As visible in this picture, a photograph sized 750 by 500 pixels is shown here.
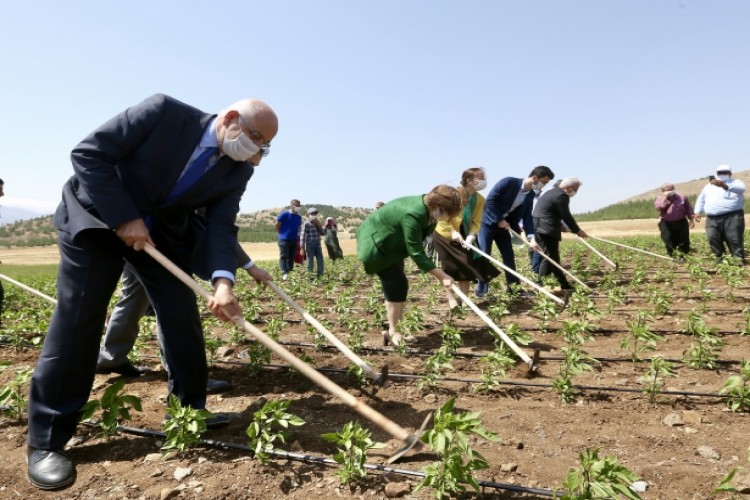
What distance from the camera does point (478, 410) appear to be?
114 inches

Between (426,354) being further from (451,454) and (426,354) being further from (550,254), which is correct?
(550,254)

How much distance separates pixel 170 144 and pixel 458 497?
2.10m

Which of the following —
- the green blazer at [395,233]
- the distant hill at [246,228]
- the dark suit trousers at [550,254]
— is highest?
the distant hill at [246,228]

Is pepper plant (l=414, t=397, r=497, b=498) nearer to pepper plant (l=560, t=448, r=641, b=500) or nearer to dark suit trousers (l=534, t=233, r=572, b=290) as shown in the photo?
pepper plant (l=560, t=448, r=641, b=500)

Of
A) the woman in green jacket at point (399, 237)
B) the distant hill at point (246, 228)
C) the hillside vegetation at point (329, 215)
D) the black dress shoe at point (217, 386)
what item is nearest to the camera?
the black dress shoe at point (217, 386)

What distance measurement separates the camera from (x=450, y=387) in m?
3.27

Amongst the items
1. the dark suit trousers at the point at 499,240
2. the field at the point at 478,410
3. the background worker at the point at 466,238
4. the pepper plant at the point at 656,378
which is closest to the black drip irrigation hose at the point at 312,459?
the field at the point at 478,410

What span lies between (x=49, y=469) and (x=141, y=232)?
1145 mm

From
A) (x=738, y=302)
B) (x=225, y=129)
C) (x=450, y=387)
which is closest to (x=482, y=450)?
(x=450, y=387)

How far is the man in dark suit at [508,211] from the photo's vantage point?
6.32 metres

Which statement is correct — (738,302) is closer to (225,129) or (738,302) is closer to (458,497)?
(458,497)

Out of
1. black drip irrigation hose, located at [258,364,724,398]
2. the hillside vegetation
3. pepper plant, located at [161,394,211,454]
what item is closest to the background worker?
black drip irrigation hose, located at [258,364,724,398]

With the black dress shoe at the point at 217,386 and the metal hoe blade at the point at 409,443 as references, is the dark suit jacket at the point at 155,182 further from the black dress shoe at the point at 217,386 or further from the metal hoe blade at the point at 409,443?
the metal hoe blade at the point at 409,443

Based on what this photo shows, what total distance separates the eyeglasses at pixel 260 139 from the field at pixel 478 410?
5.07 feet
